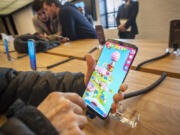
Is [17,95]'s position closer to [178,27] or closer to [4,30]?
[178,27]

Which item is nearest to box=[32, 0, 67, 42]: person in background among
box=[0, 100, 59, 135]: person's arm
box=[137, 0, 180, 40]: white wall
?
box=[0, 100, 59, 135]: person's arm

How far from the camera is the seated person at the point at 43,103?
0.75ft

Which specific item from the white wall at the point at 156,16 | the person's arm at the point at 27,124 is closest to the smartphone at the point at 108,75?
the person's arm at the point at 27,124

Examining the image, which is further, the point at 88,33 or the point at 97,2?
the point at 97,2

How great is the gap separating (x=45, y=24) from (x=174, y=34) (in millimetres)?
1994

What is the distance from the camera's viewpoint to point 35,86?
0.47 meters

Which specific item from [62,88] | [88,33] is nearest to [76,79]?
[62,88]

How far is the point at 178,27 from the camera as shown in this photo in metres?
0.67

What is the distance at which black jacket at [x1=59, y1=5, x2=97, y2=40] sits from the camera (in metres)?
1.47

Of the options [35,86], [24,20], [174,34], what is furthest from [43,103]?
[24,20]

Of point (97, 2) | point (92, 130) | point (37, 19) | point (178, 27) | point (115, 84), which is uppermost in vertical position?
point (97, 2)

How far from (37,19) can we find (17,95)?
2.03 meters

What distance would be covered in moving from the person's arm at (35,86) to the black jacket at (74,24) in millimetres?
1168

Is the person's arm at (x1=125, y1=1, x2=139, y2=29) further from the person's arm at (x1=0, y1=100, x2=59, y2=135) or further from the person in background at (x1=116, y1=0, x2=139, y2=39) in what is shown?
the person's arm at (x1=0, y1=100, x2=59, y2=135)
